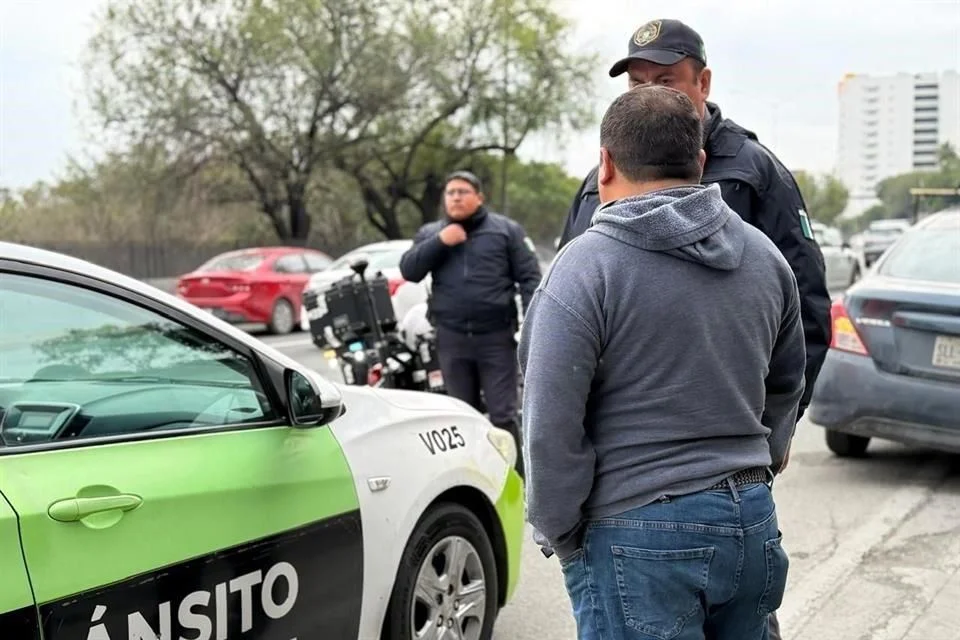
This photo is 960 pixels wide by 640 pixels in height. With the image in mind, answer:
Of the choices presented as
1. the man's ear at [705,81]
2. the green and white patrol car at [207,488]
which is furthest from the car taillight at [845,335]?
the man's ear at [705,81]

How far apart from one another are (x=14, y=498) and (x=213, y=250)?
29135 mm

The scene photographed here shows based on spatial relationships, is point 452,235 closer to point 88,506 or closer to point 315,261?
point 88,506

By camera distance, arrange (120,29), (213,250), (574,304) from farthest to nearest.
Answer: (213,250), (120,29), (574,304)

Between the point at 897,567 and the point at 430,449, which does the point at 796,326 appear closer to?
the point at 430,449

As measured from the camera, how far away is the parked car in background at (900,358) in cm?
504

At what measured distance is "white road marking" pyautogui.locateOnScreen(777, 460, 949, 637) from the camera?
382cm

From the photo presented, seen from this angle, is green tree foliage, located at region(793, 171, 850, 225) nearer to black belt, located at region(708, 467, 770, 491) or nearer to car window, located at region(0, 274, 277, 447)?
car window, located at region(0, 274, 277, 447)

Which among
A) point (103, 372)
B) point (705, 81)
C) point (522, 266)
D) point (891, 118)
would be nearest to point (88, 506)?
point (103, 372)

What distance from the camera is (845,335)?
5441mm

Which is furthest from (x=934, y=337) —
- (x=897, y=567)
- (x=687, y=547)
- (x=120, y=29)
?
(x=120, y=29)

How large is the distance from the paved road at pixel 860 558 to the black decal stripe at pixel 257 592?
1238mm

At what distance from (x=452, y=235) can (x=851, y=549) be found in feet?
8.43

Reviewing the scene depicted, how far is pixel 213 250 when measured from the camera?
30.0 metres

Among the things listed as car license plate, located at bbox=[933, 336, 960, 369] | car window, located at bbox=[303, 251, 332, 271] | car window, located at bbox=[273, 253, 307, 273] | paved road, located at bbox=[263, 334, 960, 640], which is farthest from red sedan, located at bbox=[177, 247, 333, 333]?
car license plate, located at bbox=[933, 336, 960, 369]
